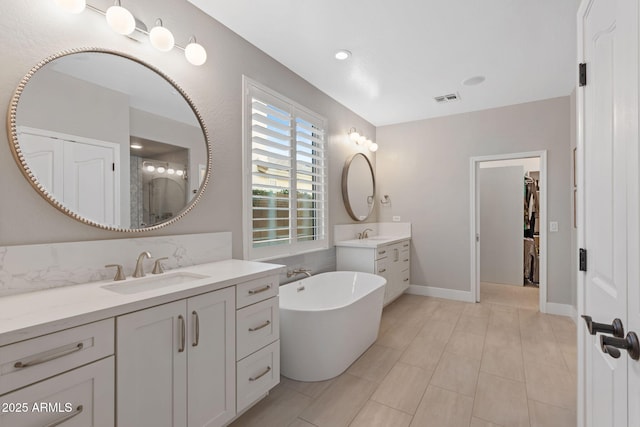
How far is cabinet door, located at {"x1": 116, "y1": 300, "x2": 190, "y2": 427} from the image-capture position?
111 centimetres

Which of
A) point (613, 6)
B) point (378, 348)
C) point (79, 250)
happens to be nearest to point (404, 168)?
point (378, 348)

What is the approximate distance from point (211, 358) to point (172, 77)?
68.1 inches

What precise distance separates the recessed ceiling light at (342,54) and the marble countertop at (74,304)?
213 centimetres

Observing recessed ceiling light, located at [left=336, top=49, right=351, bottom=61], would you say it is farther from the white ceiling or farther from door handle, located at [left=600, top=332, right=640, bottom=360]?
door handle, located at [left=600, top=332, right=640, bottom=360]

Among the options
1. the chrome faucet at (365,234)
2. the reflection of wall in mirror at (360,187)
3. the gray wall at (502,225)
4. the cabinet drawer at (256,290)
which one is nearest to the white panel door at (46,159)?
the cabinet drawer at (256,290)

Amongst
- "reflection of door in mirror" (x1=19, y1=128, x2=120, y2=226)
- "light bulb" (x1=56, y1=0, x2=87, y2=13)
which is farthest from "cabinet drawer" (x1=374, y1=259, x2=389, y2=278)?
"light bulb" (x1=56, y1=0, x2=87, y2=13)

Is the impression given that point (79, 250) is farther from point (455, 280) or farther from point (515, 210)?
point (515, 210)

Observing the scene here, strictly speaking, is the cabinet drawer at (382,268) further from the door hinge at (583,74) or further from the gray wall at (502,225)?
the gray wall at (502,225)

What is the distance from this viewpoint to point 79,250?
4.71ft

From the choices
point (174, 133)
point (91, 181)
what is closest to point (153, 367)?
point (91, 181)

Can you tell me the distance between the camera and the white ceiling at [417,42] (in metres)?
2.02

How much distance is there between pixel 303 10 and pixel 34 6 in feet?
4.89

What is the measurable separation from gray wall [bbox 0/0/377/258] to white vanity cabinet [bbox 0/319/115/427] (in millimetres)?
652

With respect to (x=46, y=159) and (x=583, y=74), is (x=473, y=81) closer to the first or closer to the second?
(x=583, y=74)
